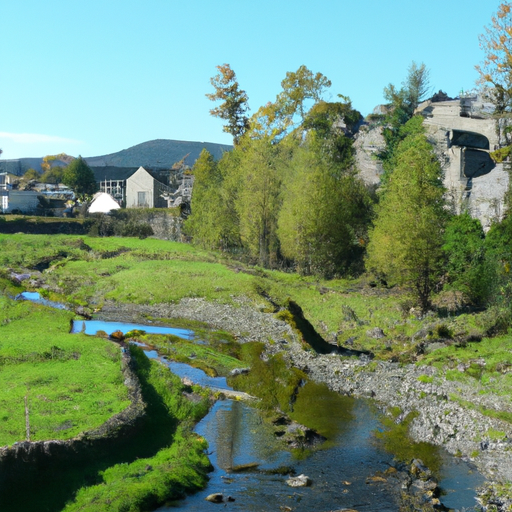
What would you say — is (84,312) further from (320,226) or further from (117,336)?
(320,226)

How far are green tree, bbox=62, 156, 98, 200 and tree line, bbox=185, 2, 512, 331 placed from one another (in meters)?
47.4

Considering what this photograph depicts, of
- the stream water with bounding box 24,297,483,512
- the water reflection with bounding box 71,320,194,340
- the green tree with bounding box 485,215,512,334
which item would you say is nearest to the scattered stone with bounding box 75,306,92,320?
the water reflection with bounding box 71,320,194,340

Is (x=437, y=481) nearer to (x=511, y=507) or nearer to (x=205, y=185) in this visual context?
(x=511, y=507)

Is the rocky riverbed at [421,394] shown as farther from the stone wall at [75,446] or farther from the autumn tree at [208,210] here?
the autumn tree at [208,210]

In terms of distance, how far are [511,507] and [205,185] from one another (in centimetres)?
7029

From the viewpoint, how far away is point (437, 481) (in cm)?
1947

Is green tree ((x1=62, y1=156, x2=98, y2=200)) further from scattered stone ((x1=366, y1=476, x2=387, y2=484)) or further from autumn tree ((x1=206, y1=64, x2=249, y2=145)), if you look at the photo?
scattered stone ((x1=366, y1=476, x2=387, y2=484))

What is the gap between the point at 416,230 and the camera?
136 ft

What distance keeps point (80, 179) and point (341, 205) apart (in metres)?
79.3

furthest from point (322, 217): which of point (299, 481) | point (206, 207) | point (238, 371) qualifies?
point (299, 481)

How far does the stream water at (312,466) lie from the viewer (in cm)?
1762

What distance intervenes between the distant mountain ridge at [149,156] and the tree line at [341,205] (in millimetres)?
91614

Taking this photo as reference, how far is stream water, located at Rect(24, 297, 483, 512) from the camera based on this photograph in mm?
17625

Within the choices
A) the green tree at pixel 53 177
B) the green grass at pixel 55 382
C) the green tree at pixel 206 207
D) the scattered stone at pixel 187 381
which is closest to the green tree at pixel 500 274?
the scattered stone at pixel 187 381
